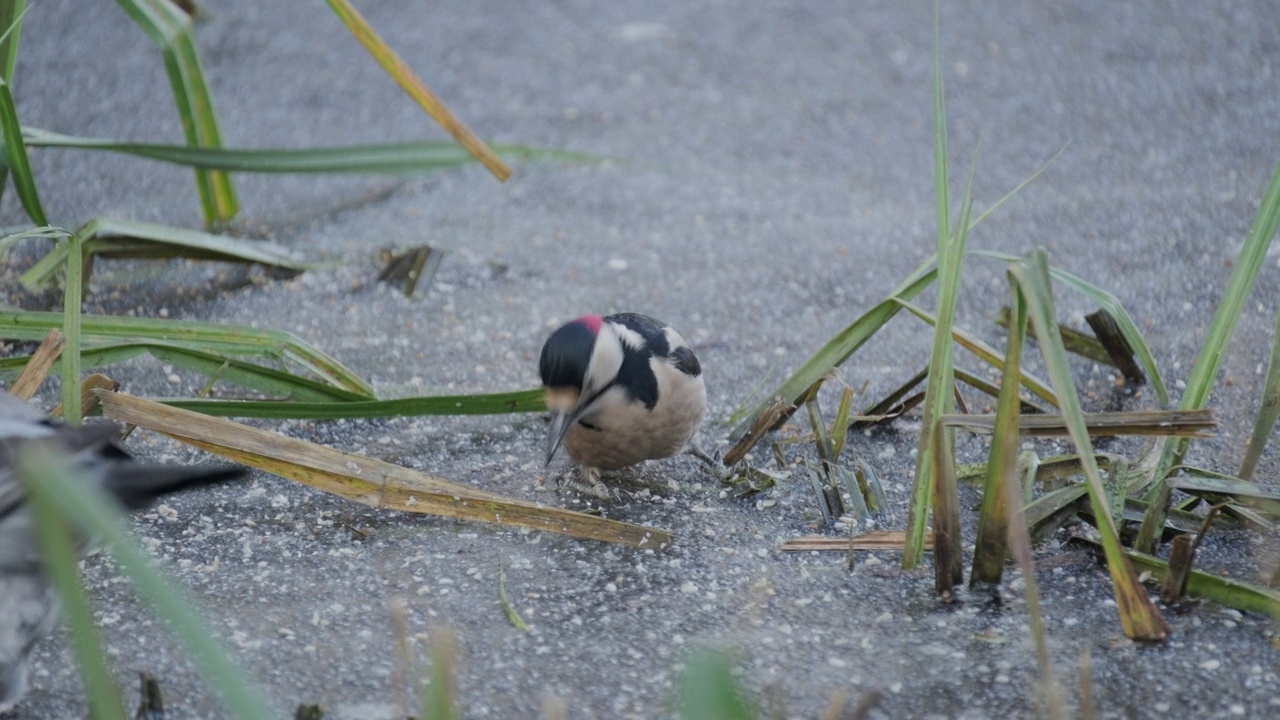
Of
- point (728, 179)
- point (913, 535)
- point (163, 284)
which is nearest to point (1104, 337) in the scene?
point (913, 535)

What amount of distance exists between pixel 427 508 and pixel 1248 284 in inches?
69.2

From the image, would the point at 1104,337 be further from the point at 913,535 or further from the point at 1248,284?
the point at 913,535

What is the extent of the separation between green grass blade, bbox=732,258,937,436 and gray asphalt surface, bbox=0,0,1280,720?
216 millimetres

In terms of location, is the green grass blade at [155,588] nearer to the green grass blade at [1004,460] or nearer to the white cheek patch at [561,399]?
the green grass blade at [1004,460]

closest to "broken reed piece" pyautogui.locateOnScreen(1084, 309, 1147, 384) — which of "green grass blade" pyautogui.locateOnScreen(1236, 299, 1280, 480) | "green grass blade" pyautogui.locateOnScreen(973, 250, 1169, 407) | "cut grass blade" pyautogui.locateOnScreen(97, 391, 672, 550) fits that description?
"green grass blade" pyautogui.locateOnScreen(973, 250, 1169, 407)

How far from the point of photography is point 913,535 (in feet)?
8.45

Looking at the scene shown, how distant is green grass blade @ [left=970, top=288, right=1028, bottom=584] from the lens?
2238 millimetres

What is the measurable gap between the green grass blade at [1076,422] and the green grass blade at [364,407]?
1.40 m

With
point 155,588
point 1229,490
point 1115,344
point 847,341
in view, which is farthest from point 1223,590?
point 155,588

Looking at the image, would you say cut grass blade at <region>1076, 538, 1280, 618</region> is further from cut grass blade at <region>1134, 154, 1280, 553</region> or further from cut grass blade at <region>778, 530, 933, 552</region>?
cut grass blade at <region>778, 530, 933, 552</region>

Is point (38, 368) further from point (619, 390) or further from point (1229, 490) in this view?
point (1229, 490)

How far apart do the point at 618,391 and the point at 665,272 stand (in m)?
1.57

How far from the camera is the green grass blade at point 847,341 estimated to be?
290cm

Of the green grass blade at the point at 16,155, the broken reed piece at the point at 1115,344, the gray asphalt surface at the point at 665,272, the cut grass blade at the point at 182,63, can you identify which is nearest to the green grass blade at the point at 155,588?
the gray asphalt surface at the point at 665,272
